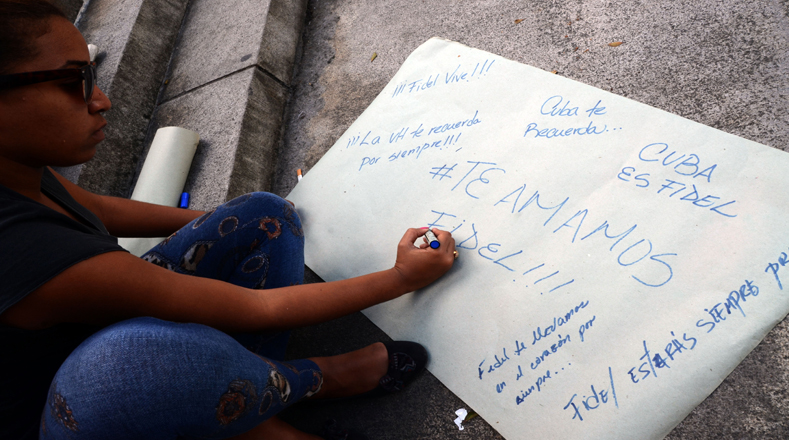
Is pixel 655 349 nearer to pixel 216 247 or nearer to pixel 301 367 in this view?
pixel 301 367

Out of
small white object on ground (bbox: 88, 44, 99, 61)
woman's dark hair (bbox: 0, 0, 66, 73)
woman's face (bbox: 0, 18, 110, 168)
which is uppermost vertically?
woman's dark hair (bbox: 0, 0, 66, 73)

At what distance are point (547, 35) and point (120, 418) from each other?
1.37 m

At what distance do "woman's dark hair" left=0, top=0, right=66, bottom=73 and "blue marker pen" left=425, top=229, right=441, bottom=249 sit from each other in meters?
0.77

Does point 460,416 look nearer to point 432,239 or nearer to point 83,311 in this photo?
point 432,239

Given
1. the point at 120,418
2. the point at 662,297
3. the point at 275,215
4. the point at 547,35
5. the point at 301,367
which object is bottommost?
the point at 301,367

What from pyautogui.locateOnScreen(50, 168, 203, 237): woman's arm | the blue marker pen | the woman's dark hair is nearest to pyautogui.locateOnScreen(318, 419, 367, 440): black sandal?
the blue marker pen

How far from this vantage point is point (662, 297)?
0.83 metres

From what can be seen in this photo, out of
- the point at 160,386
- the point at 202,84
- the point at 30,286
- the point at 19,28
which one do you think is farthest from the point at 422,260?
the point at 202,84

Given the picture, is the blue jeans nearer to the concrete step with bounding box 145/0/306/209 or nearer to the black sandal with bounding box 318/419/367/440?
the black sandal with bounding box 318/419/367/440

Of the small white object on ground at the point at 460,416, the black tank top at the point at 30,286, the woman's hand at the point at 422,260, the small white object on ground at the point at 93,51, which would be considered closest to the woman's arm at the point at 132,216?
the black tank top at the point at 30,286

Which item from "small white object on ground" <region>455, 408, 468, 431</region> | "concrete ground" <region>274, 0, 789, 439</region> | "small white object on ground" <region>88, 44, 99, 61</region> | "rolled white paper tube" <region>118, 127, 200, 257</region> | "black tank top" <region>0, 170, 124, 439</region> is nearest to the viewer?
"black tank top" <region>0, 170, 124, 439</region>

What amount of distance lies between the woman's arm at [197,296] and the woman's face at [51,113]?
20 centimetres

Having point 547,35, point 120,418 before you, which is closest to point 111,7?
point 547,35

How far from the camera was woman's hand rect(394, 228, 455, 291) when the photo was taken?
0.98 meters
